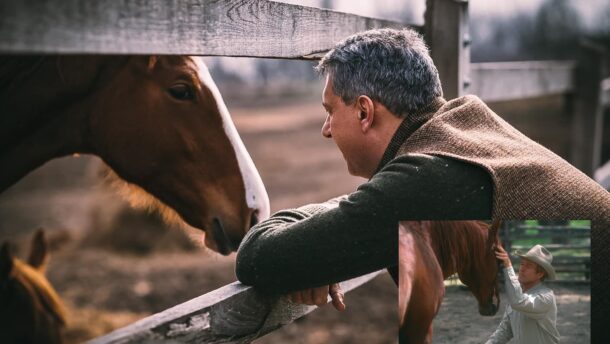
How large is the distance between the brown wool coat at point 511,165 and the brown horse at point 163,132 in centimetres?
76

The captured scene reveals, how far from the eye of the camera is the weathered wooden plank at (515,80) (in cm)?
318

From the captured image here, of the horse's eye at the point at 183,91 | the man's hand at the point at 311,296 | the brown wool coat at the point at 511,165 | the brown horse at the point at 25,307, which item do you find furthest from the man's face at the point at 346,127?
the brown horse at the point at 25,307

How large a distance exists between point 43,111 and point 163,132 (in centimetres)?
36

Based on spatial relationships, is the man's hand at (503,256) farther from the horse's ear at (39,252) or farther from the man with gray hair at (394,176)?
the horse's ear at (39,252)

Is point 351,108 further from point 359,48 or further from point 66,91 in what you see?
point 66,91

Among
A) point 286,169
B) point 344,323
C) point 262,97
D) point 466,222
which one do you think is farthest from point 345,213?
point 262,97

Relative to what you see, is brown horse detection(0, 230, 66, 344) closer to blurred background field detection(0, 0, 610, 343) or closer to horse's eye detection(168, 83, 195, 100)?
blurred background field detection(0, 0, 610, 343)

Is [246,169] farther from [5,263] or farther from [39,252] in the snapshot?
[39,252]

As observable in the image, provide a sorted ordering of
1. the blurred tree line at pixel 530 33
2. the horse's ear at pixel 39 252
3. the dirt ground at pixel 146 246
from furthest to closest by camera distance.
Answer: the blurred tree line at pixel 530 33, the dirt ground at pixel 146 246, the horse's ear at pixel 39 252

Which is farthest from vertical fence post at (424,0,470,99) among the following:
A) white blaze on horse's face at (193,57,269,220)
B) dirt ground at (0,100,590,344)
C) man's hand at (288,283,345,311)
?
man's hand at (288,283,345,311)

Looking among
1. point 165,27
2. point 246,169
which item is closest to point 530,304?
point 165,27

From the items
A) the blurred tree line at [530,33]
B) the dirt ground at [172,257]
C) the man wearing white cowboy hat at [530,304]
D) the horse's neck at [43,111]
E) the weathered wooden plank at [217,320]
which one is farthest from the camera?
the blurred tree line at [530,33]

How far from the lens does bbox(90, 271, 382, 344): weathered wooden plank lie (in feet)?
4.13

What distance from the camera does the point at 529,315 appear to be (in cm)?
136
